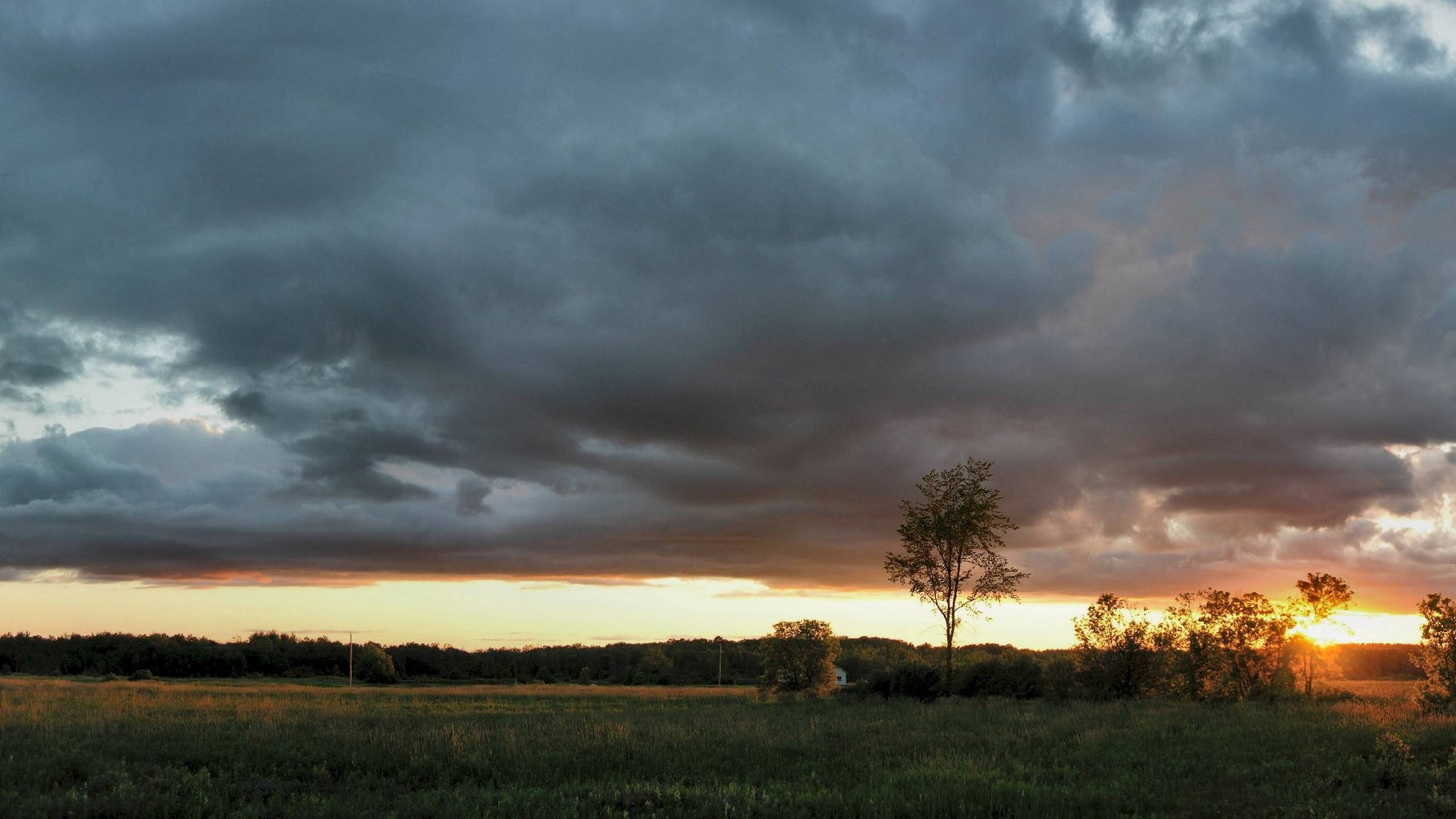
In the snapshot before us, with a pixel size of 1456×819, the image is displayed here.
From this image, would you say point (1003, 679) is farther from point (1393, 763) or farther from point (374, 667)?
point (374, 667)

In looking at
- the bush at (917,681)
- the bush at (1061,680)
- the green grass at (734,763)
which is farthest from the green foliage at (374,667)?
the bush at (1061,680)

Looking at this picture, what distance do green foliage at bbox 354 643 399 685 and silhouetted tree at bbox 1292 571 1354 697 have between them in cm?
9924

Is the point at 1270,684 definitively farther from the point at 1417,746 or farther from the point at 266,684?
the point at 266,684

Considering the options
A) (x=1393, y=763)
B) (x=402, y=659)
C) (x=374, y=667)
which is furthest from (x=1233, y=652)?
(x=402, y=659)

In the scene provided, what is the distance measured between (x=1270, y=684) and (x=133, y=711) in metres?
50.3

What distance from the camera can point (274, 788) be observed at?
22844mm

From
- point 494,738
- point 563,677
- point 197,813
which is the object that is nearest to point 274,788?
point 197,813

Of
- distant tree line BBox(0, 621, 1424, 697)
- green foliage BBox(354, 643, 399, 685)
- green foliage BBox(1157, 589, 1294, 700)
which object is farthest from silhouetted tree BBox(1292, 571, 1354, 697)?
green foliage BBox(354, 643, 399, 685)

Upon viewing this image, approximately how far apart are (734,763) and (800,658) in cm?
3457

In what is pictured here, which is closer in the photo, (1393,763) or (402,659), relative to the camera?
(1393,763)

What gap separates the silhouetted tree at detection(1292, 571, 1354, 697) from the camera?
43.4 m

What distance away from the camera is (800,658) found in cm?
6012

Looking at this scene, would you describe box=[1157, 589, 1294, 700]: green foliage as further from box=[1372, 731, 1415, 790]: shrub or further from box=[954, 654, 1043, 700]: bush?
box=[1372, 731, 1415, 790]: shrub

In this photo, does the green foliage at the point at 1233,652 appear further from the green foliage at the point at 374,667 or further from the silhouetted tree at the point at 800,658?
the green foliage at the point at 374,667
